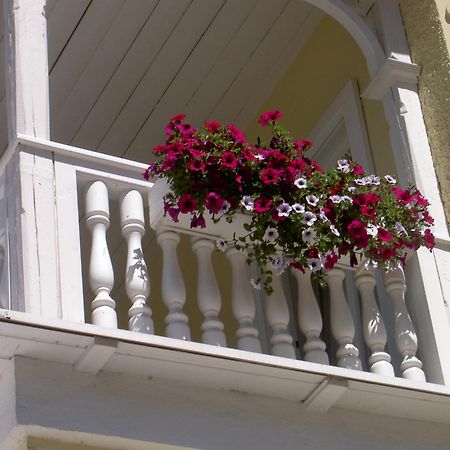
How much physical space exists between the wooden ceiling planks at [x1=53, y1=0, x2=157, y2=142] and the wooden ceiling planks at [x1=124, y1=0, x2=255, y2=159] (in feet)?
1.21

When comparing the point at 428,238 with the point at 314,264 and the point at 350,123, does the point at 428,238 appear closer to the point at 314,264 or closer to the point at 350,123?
the point at 314,264

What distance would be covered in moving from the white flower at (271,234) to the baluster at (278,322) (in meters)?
0.19

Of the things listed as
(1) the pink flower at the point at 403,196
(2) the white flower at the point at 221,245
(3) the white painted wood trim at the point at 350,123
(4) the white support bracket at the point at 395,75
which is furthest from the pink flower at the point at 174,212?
(3) the white painted wood trim at the point at 350,123

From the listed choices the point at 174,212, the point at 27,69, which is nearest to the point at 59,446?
the point at 174,212

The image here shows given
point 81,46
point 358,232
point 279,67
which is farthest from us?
point 279,67

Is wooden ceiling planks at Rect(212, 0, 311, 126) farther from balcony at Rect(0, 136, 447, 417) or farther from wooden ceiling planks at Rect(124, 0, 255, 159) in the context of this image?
balcony at Rect(0, 136, 447, 417)

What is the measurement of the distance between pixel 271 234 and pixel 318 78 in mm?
2345

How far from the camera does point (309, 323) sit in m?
4.99

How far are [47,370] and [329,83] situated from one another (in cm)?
299

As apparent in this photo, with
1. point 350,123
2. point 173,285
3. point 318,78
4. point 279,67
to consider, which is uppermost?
point 279,67

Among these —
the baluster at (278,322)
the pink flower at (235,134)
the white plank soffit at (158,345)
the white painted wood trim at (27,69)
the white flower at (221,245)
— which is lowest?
the white plank soffit at (158,345)

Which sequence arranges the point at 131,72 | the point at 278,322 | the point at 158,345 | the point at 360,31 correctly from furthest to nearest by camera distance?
1. the point at 131,72
2. the point at 360,31
3. the point at 278,322
4. the point at 158,345

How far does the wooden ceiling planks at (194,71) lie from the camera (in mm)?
6906

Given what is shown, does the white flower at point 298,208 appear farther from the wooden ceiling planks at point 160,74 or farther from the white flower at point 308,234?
the wooden ceiling planks at point 160,74
